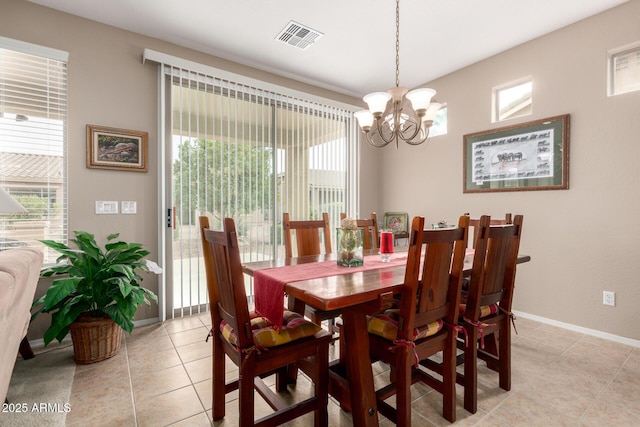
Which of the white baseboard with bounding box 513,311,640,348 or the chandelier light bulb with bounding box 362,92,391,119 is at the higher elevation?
the chandelier light bulb with bounding box 362,92,391,119

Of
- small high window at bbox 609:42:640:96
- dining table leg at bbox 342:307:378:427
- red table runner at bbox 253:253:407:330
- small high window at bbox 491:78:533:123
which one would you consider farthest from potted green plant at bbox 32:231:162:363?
small high window at bbox 609:42:640:96

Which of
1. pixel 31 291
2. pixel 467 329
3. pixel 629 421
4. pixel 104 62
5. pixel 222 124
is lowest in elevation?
pixel 629 421

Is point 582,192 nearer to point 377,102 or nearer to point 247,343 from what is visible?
point 377,102

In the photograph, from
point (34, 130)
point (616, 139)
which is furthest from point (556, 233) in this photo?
point (34, 130)

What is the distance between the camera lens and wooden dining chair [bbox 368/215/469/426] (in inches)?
55.1

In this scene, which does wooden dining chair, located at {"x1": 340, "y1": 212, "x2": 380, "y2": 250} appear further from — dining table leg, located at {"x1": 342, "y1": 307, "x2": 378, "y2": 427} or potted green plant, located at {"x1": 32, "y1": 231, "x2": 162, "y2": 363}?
potted green plant, located at {"x1": 32, "y1": 231, "x2": 162, "y2": 363}

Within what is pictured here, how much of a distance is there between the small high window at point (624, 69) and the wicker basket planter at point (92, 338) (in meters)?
4.53

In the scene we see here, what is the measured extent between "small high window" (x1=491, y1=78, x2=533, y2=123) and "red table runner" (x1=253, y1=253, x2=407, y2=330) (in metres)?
2.44

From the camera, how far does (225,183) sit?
10.9 feet

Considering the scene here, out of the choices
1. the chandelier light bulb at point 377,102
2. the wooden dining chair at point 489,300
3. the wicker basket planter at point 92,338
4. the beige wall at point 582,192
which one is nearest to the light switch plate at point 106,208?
the wicker basket planter at point 92,338

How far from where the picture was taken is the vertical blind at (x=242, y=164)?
3.12 meters

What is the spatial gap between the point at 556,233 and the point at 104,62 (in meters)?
4.54

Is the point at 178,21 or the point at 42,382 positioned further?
the point at 178,21

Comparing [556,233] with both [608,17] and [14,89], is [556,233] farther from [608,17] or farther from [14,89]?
[14,89]
